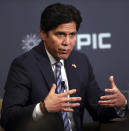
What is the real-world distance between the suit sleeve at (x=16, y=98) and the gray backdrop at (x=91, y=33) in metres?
0.97

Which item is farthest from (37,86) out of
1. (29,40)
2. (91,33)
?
(91,33)

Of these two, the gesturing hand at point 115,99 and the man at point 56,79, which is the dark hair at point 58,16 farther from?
the gesturing hand at point 115,99

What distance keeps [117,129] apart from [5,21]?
156 cm

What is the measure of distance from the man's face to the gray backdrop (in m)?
0.96

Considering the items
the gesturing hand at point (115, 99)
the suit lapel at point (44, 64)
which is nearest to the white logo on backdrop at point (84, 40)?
the suit lapel at point (44, 64)

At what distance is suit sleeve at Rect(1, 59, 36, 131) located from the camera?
1.46 m

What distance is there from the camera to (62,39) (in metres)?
1.66

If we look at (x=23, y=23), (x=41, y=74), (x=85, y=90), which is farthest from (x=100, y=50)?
(x=41, y=74)

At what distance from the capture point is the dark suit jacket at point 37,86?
1517mm

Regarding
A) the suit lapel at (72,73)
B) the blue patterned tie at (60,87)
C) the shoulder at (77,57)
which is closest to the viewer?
the blue patterned tie at (60,87)

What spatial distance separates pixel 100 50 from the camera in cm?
268

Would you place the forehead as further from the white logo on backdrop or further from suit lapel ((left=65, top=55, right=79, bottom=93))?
the white logo on backdrop

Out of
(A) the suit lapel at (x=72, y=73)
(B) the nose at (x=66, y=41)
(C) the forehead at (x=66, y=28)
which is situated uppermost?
(C) the forehead at (x=66, y=28)

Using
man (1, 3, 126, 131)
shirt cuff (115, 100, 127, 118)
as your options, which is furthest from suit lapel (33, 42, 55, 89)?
shirt cuff (115, 100, 127, 118)
